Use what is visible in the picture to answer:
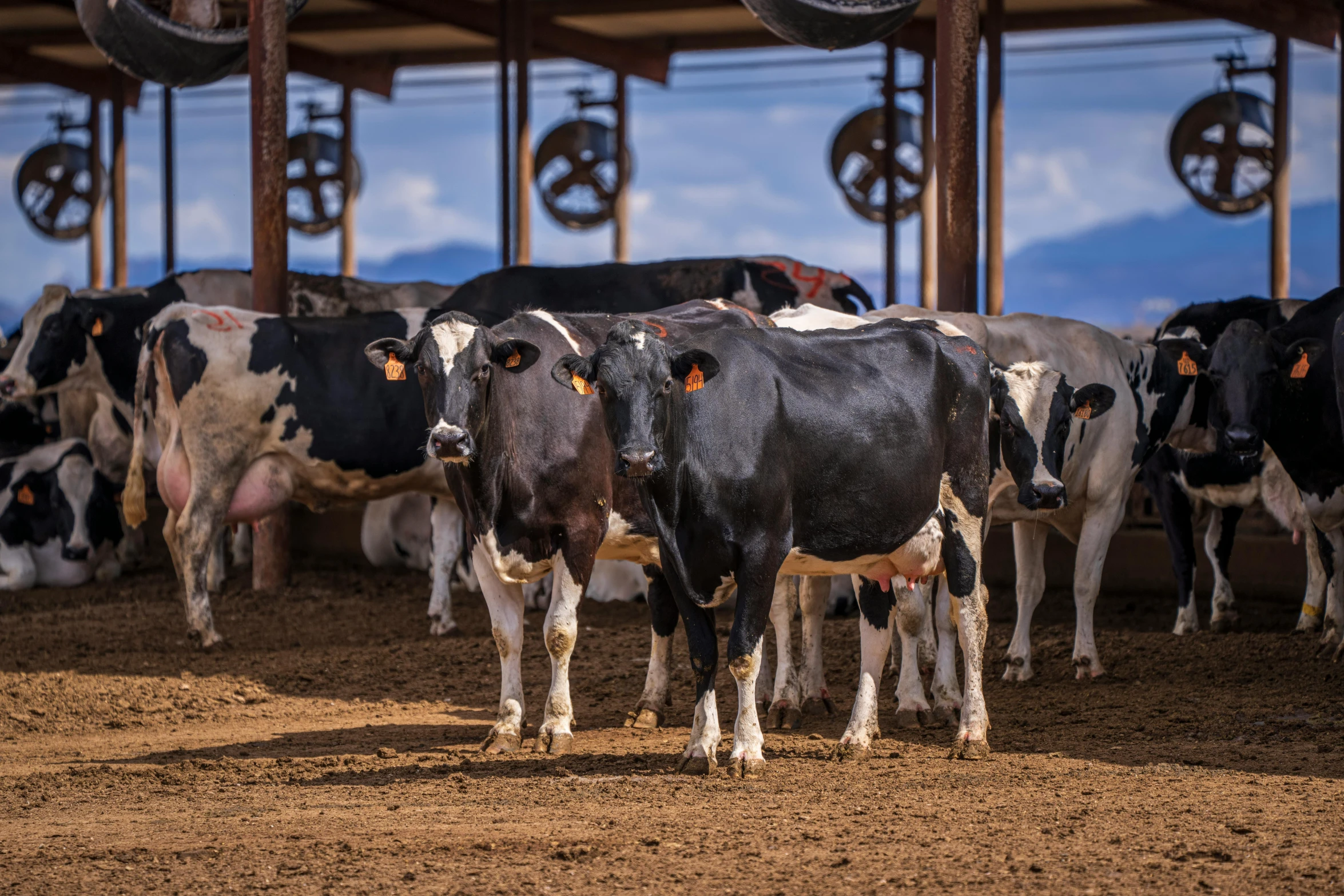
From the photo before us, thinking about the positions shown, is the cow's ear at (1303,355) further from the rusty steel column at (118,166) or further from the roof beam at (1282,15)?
the rusty steel column at (118,166)

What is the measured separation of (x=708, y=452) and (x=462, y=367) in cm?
127

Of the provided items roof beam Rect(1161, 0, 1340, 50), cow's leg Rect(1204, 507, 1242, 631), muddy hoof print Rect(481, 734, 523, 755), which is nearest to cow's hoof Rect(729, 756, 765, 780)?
muddy hoof print Rect(481, 734, 523, 755)

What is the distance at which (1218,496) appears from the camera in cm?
1078

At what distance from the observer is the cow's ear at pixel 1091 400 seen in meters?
7.82

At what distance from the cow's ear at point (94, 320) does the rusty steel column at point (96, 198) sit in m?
7.60

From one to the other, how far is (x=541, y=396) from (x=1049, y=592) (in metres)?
6.38

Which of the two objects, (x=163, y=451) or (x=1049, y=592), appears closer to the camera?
(x=163, y=451)

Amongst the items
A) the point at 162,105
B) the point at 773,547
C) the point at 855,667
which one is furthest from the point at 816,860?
the point at 162,105

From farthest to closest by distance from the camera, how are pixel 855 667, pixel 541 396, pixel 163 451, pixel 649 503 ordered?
pixel 163 451 < pixel 855 667 < pixel 541 396 < pixel 649 503

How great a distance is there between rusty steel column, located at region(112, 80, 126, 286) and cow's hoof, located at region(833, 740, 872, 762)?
14.3 m

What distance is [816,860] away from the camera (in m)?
4.83

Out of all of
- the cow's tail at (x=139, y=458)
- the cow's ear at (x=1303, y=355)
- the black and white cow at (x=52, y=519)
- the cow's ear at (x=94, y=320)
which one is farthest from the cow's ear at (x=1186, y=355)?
the black and white cow at (x=52, y=519)

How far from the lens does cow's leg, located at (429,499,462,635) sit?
1076 cm

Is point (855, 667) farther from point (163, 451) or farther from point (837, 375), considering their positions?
point (163, 451)
